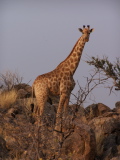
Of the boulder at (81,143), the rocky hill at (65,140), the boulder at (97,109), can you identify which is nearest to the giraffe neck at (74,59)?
the rocky hill at (65,140)

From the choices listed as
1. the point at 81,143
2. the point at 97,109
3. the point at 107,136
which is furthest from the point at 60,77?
the point at 97,109

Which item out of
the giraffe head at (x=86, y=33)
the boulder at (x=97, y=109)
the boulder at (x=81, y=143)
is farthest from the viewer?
the boulder at (x=97, y=109)

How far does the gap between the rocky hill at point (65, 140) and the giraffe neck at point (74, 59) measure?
2.02 m

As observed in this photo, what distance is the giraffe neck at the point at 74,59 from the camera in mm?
14477

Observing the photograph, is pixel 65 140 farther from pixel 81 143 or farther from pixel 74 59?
pixel 74 59

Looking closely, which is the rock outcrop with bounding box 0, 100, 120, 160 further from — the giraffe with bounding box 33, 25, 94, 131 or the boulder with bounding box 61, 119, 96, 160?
the giraffe with bounding box 33, 25, 94, 131

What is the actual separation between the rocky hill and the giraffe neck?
202 centimetres

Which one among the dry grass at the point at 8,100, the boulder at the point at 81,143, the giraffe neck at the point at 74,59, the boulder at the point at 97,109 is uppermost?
the giraffe neck at the point at 74,59

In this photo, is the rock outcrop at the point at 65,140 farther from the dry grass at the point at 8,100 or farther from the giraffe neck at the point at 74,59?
the dry grass at the point at 8,100

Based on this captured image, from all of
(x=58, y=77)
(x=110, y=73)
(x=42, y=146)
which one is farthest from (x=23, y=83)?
(x=42, y=146)

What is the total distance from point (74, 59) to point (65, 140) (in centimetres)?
340

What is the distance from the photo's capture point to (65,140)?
12.2m

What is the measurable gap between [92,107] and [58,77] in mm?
5112

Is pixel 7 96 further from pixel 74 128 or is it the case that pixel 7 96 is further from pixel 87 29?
pixel 74 128
